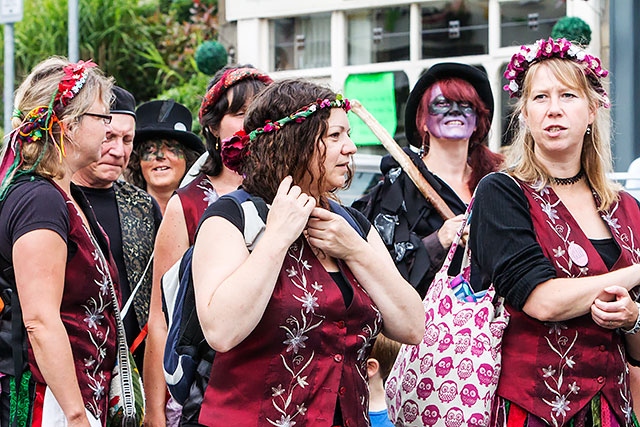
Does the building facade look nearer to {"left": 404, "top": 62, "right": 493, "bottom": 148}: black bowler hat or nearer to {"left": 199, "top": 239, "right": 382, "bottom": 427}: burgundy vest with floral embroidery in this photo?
{"left": 404, "top": 62, "right": 493, "bottom": 148}: black bowler hat

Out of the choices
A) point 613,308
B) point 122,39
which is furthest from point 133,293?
point 122,39

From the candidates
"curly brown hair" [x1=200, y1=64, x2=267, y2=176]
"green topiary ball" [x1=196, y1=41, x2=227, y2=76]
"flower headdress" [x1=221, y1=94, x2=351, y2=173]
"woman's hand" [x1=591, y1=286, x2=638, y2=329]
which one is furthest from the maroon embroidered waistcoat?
"green topiary ball" [x1=196, y1=41, x2=227, y2=76]

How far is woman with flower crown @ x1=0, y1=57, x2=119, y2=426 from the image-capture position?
3.56 metres

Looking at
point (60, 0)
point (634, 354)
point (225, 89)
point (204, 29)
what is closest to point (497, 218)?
point (634, 354)

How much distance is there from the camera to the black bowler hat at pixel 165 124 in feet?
18.3

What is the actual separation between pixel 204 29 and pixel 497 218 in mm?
11274

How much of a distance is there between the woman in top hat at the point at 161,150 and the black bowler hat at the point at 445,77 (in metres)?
1.14

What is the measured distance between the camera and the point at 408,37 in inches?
444

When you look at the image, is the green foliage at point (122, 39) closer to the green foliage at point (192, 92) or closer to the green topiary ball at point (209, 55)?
the green foliage at point (192, 92)

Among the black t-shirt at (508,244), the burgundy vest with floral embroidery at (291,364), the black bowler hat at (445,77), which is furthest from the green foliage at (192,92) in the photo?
the burgundy vest with floral embroidery at (291,364)

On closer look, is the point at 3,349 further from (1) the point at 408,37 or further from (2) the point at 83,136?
(1) the point at 408,37

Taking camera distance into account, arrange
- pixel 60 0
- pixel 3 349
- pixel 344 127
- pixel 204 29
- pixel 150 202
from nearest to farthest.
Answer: pixel 344 127
pixel 3 349
pixel 150 202
pixel 204 29
pixel 60 0

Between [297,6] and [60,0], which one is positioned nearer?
[297,6]

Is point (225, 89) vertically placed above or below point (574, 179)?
above
